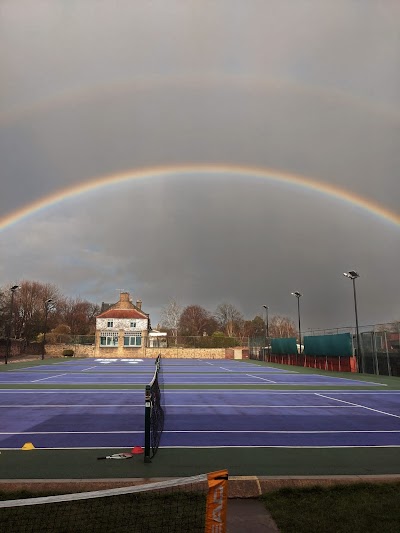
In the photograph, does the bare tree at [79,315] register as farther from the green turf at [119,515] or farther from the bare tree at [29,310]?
the green turf at [119,515]

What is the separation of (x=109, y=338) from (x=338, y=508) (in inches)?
2738

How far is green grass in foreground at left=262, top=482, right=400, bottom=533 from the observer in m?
5.09

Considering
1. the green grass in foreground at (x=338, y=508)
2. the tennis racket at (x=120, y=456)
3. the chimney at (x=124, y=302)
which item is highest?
the chimney at (x=124, y=302)

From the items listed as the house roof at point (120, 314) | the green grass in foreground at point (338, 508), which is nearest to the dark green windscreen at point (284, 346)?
the house roof at point (120, 314)

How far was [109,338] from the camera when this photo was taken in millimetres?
72250

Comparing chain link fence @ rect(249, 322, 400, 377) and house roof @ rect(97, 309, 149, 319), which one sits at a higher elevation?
house roof @ rect(97, 309, 149, 319)

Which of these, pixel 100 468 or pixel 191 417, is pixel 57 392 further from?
pixel 100 468

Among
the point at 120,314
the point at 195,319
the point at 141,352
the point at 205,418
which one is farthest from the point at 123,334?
the point at 205,418

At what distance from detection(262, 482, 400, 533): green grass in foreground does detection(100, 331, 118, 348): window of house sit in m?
67.3

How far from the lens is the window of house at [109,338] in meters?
71.4

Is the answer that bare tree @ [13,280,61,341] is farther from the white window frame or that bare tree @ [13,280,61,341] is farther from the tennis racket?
the tennis racket

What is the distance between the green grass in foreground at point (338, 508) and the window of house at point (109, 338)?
67.3 m

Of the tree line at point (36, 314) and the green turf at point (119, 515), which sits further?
the tree line at point (36, 314)

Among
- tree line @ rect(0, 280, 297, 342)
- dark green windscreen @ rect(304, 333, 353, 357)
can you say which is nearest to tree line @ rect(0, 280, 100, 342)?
tree line @ rect(0, 280, 297, 342)
